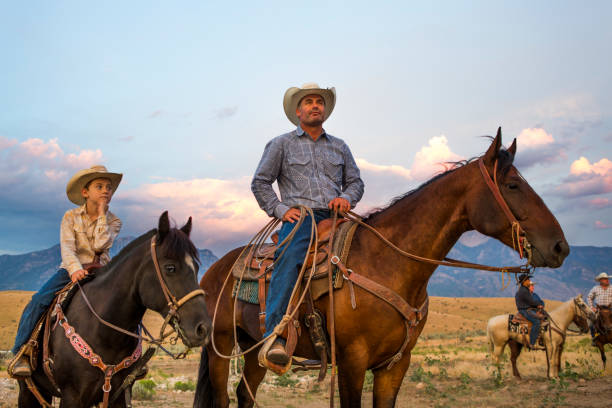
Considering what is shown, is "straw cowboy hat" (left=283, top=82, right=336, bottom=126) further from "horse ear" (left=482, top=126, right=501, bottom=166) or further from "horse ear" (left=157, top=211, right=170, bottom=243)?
"horse ear" (left=157, top=211, right=170, bottom=243)

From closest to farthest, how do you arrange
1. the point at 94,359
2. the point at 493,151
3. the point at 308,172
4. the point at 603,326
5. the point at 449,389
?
the point at 493,151 < the point at 94,359 < the point at 308,172 < the point at 449,389 < the point at 603,326

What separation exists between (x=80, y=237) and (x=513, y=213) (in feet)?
14.1

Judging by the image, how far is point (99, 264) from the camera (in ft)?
17.1

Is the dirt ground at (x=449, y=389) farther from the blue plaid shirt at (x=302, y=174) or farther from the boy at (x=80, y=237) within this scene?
the blue plaid shirt at (x=302, y=174)

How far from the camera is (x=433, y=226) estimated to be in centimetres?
441

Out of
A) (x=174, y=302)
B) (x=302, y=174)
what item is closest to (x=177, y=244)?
(x=174, y=302)

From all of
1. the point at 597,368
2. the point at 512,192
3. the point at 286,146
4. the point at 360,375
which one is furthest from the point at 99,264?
the point at 597,368

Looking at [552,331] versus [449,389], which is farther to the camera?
[552,331]

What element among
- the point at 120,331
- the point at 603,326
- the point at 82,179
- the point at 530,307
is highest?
the point at 82,179

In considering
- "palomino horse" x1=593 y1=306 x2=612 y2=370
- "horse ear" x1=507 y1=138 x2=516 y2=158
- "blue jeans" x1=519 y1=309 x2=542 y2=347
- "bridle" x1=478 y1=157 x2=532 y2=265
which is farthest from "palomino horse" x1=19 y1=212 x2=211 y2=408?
"palomino horse" x1=593 y1=306 x2=612 y2=370

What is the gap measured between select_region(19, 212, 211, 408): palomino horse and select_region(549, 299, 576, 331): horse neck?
1402 centimetres

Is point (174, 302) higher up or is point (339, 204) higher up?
point (339, 204)

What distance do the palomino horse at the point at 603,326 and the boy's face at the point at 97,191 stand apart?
14988mm

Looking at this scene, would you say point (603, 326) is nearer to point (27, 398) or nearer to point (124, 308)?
point (124, 308)
